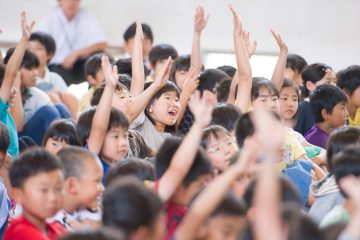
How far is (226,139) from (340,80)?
84.3 inches

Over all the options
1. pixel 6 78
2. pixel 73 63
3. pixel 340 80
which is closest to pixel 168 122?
pixel 6 78

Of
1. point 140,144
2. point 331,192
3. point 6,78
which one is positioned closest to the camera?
point 331,192

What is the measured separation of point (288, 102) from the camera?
4.97 metres

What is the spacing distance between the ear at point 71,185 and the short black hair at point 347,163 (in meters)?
0.86

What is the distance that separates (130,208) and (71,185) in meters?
0.70

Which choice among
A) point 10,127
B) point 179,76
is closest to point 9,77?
point 10,127

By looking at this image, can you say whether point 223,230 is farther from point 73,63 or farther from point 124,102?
point 73,63

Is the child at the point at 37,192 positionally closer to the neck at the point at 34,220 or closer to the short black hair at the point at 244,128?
the neck at the point at 34,220

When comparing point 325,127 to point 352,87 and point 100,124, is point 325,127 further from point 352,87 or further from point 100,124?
point 100,124

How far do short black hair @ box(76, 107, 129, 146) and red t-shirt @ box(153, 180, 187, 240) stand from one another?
0.88 m

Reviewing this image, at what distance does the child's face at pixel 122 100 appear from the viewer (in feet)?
13.9

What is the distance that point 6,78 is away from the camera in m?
4.39

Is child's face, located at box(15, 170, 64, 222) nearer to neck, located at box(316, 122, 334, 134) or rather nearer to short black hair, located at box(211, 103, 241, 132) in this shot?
short black hair, located at box(211, 103, 241, 132)

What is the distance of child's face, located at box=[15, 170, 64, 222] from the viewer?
9.64 feet
